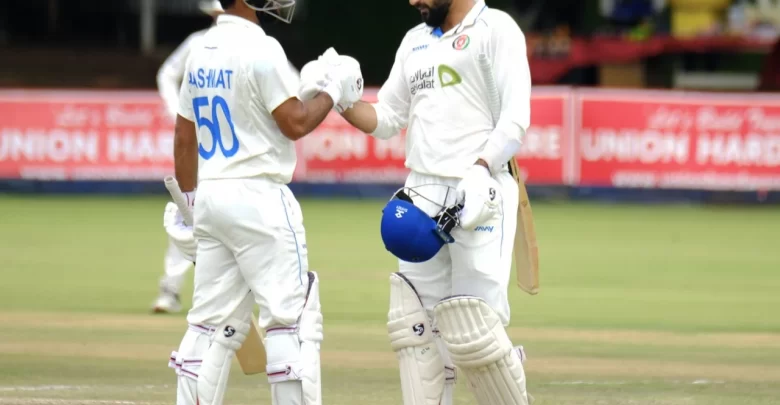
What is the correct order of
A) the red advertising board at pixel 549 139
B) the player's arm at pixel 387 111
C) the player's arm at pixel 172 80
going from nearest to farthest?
the player's arm at pixel 387 111
the player's arm at pixel 172 80
the red advertising board at pixel 549 139

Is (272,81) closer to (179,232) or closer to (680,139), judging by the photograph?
(179,232)

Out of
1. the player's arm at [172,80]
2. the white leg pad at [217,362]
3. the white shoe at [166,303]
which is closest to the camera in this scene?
the white leg pad at [217,362]

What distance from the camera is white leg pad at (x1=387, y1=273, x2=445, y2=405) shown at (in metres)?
6.33

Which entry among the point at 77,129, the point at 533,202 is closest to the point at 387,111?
the point at 533,202

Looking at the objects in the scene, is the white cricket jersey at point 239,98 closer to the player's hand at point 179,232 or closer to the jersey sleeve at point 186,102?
the jersey sleeve at point 186,102

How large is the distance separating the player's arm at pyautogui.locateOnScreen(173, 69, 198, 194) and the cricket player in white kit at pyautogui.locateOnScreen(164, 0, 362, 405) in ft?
0.26

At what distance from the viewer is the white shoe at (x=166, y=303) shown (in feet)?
34.1

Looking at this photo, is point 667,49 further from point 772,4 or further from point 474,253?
point 474,253

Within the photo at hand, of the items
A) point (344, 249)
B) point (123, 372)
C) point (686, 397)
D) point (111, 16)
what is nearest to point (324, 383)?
point (123, 372)

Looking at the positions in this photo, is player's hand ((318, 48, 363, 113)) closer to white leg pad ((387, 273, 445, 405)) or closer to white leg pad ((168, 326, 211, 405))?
white leg pad ((387, 273, 445, 405))

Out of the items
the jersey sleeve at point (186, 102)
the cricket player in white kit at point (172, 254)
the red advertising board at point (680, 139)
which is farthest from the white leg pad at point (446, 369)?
the red advertising board at point (680, 139)

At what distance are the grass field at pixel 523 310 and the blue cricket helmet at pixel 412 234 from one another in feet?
4.90

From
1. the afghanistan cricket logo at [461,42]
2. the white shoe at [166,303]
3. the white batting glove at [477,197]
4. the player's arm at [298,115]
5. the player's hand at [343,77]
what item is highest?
the afghanistan cricket logo at [461,42]

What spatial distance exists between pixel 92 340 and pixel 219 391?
3493mm
